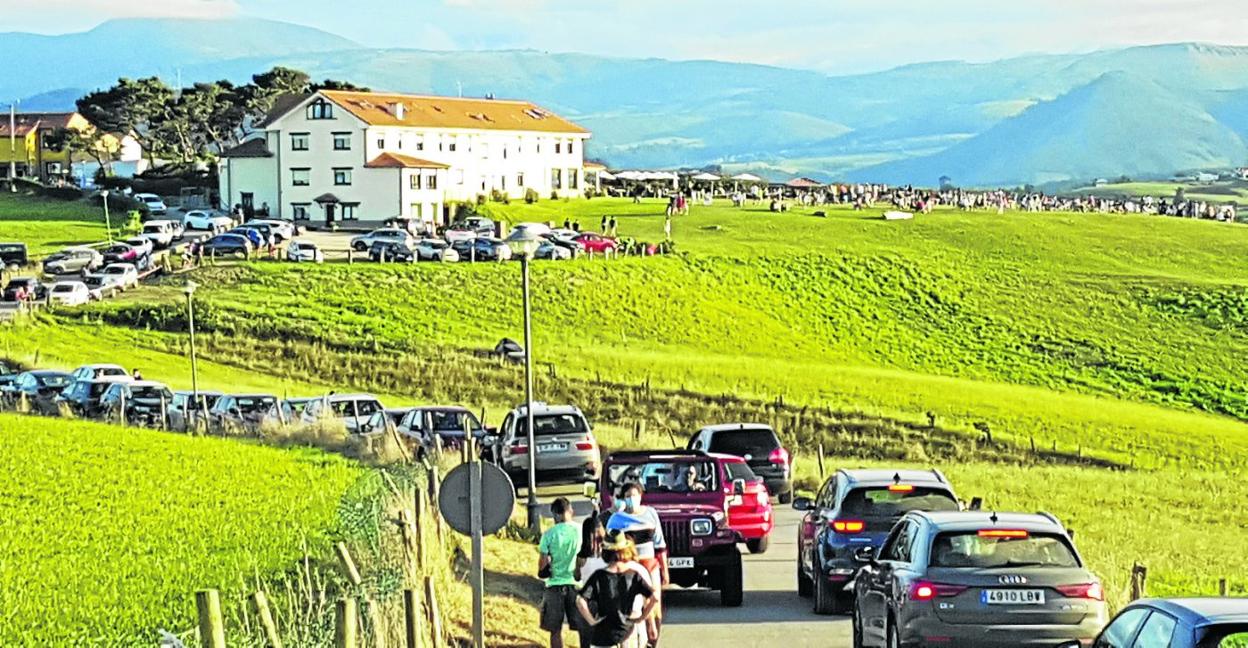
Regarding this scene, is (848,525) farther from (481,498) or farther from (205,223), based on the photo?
(205,223)

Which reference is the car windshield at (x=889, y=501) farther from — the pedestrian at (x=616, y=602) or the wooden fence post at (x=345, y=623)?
the wooden fence post at (x=345, y=623)

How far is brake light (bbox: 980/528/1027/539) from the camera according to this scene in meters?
15.7

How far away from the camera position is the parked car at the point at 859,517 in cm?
2045

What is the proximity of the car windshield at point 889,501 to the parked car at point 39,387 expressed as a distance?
26.3 meters

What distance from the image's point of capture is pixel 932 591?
15664 millimetres

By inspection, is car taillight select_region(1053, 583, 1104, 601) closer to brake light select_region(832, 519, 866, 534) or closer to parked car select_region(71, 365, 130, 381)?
brake light select_region(832, 519, 866, 534)

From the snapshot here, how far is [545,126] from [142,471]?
10061 centimetres

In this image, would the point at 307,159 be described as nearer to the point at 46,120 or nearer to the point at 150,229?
the point at 150,229

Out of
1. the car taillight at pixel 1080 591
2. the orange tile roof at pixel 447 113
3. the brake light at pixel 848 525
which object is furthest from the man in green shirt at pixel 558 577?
the orange tile roof at pixel 447 113

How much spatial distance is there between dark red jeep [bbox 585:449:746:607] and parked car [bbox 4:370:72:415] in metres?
23.7

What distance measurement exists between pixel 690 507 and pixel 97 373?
2964cm

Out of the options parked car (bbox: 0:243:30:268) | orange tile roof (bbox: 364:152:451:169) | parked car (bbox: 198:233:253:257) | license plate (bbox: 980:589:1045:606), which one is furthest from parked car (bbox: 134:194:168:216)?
license plate (bbox: 980:589:1045:606)

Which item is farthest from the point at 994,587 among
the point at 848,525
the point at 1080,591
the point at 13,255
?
the point at 13,255

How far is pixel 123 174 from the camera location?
148 m
